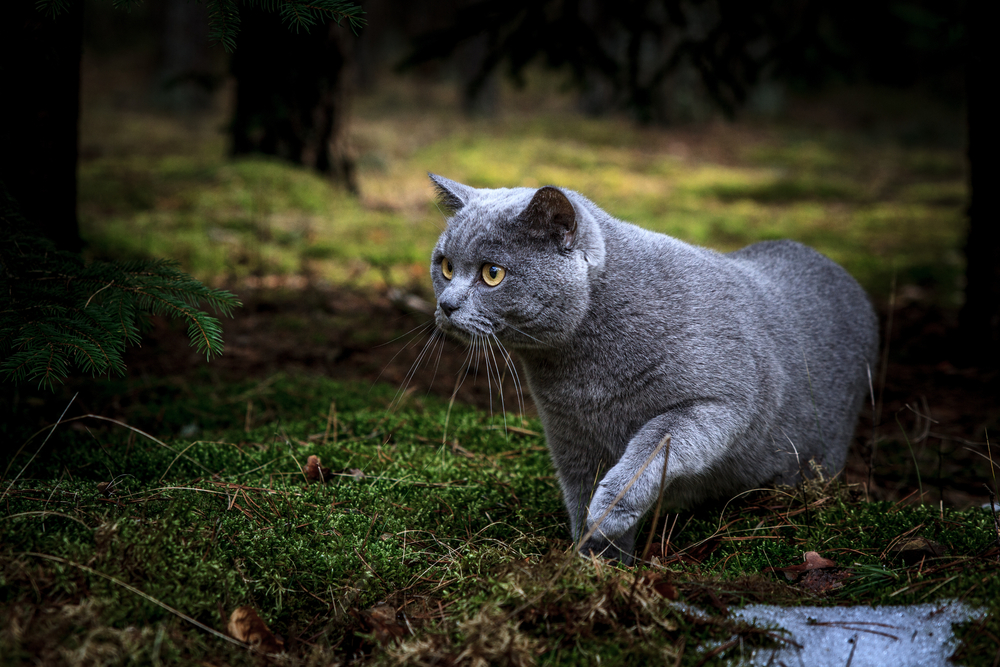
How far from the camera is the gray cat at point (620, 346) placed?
232 cm

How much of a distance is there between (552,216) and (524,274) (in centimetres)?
22

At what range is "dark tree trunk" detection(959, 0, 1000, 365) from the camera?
3.89 meters

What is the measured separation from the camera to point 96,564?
1.75 m

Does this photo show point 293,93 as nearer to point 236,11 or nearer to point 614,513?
point 236,11

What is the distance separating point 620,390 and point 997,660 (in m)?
1.24

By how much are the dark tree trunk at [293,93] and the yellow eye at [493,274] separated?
1323 mm

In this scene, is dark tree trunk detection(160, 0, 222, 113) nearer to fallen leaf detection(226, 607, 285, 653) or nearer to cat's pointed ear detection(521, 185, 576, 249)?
cat's pointed ear detection(521, 185, 576, 249)

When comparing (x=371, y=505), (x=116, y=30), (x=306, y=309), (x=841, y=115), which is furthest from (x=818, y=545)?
(x=116, y=30)

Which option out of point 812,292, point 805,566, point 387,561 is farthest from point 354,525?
point 812,292

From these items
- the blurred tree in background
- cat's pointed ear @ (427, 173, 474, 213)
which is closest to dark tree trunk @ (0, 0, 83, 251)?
the blurred tree in background

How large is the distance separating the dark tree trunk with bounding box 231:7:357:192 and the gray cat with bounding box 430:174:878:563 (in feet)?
4.48

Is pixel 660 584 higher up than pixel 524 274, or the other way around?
pixel 524 274

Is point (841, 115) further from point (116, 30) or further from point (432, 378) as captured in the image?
point (116, 30)

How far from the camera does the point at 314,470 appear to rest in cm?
280
